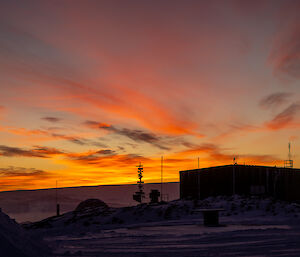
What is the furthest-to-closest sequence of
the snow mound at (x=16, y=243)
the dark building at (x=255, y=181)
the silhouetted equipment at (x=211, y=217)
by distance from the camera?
the dark building at (x=255, y=181)
the silhouetted equipment at (x=211, y=217)
the snow mound at (x=16, y=243)

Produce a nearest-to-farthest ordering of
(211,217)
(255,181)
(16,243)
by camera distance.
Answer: (16,243) < (211,217) < (255,181)

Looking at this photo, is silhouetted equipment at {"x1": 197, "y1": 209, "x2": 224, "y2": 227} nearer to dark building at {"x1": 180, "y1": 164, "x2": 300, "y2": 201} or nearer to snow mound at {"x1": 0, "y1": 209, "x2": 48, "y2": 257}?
snow mound at {"x1": 0, "y1": 209, "x2": 48, "y2": 257}

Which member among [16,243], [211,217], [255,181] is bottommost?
[211,217]

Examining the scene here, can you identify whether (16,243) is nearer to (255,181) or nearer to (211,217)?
(211,217)

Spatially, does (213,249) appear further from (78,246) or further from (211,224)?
(211,224)

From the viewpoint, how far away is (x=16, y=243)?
26.6 feet

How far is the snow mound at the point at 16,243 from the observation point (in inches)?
302

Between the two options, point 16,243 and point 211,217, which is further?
point 211,217

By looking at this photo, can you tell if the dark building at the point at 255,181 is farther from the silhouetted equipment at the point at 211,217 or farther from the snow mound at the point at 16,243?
the snow mound at the point at 16,243

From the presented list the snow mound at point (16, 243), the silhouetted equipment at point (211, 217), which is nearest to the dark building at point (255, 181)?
the silhouetted equipment at point (211, 217)

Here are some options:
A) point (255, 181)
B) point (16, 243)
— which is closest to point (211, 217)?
point (16, 243)

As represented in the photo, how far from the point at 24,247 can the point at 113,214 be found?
1454 centimetres

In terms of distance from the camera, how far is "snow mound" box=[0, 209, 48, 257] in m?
7.67

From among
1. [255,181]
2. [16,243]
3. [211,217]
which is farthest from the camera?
[255,181]
